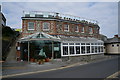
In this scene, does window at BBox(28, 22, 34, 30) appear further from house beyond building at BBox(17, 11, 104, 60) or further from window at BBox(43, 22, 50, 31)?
window at BBox(43, 22, 50, 31)

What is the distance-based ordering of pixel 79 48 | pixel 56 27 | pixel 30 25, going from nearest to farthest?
1. pixel 30 25
2. pixel 79 48
3. pixel 56 27

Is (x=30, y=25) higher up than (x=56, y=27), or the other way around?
(x=30, y=25)

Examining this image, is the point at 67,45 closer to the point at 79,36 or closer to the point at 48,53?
the point at 48,53

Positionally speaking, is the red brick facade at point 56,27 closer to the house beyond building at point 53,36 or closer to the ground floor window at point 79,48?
the house beyond building at point 53,36

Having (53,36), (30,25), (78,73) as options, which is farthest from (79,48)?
(78,73)

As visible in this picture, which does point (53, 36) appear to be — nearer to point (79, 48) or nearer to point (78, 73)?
point (79, 48)

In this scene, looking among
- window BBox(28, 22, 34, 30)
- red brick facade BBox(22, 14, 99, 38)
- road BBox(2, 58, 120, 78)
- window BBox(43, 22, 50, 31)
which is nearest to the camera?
road BBox(2, 58, 120, 78)

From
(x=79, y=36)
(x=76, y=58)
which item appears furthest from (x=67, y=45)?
(x=79, y=36)

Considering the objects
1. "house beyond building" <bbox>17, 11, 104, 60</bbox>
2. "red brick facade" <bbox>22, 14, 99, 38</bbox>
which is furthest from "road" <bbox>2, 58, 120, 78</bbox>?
"red brick facade" <bbox>22, 14, 99, 38</bbox>

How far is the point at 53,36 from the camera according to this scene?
62.5 feet

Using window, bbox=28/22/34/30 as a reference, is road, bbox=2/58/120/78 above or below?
below

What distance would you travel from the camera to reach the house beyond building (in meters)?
17.5

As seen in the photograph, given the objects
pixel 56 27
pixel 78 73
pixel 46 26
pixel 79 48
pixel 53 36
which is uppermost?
pixel 46 26

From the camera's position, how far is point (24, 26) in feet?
61.2
